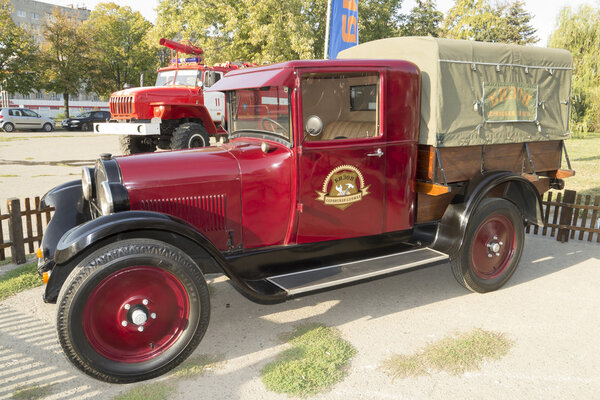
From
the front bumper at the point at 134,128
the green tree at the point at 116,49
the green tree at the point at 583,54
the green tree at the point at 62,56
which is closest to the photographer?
the front bumper at the point at 134,128

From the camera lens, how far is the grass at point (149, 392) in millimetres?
2791

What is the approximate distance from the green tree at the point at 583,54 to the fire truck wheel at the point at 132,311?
83.1 ft

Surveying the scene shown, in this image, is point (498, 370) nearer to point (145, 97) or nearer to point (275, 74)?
point (275, 74)

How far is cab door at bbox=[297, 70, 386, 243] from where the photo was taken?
353cm

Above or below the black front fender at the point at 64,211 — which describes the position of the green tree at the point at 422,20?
above

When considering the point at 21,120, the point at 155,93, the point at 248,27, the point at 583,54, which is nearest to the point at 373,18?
the point at 248,27

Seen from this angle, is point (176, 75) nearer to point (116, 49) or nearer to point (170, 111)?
point (170, 111)

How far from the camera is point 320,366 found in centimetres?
312

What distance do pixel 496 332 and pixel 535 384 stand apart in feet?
2.33

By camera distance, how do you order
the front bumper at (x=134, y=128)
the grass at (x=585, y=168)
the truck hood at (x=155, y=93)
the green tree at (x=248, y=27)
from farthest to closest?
the green tree at (x=248, y=27)
the truck hood at (x=155, y=93)
the front bumper at (x=134, y=128)
the grass at (x=585, y=168)

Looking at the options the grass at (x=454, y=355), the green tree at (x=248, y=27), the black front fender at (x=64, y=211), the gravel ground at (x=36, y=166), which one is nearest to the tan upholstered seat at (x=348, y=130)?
the grass at (x=454, y=355)

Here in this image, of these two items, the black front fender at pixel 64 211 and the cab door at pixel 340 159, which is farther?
the black front fender at pixel 64 211

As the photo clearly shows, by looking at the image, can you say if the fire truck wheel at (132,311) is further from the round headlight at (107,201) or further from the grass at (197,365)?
the round headlight at (107,201)

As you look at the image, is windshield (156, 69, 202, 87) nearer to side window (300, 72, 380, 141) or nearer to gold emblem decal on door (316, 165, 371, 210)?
side window (300, 72, 380, 141)
